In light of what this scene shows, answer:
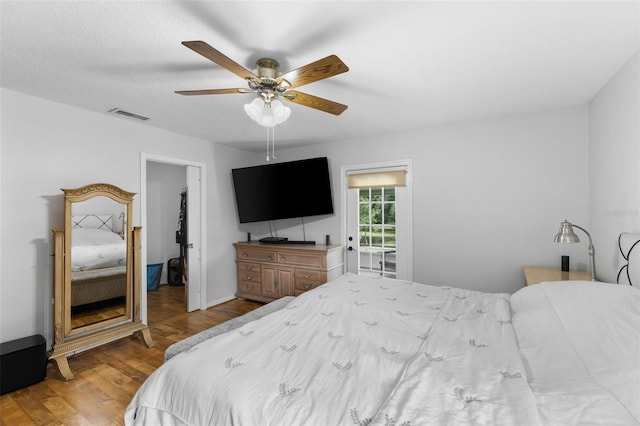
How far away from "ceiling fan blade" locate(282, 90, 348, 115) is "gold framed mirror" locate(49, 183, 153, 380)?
6.93 ft

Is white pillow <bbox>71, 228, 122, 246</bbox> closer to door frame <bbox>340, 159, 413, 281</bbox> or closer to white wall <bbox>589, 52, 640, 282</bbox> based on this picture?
door frame <bbox>340, 159, 413, 281</bbox>

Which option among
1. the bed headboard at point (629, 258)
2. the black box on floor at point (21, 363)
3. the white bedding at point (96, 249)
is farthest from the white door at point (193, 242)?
the bed headboard at point (629, 258)

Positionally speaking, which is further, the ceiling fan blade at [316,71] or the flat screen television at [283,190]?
the flat screen television at [283,190]

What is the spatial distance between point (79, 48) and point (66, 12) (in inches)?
14.4

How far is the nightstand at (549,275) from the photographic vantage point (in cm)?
242

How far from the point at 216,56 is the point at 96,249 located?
2457 mm

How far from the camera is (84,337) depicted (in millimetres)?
2568

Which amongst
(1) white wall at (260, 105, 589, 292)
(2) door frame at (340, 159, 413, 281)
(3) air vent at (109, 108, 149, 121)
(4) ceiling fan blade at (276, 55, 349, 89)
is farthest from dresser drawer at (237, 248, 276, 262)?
(4) ceiling fan blade at (276, 55, 349, 89)

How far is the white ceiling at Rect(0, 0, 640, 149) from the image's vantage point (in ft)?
4.73

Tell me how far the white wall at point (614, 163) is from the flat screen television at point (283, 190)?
2.71 m

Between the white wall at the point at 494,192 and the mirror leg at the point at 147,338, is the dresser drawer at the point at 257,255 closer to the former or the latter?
the mirror leg at the point at 147,338

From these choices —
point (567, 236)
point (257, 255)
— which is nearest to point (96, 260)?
point (257, 255)

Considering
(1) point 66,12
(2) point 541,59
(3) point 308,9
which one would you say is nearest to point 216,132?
(1) point 66,12

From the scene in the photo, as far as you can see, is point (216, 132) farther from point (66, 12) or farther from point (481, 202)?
point (481, 202)
